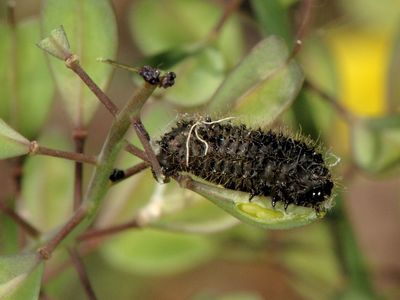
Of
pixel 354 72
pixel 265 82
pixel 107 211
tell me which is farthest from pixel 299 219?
pixel 354 72

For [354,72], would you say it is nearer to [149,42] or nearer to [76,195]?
[149,42]

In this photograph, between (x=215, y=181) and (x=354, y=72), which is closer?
(x=215, y=181)

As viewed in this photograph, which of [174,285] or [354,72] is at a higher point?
[354,72]

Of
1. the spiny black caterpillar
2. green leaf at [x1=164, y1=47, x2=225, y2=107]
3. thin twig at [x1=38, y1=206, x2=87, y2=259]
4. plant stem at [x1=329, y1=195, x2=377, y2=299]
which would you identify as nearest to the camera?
the spiny black caterpillar

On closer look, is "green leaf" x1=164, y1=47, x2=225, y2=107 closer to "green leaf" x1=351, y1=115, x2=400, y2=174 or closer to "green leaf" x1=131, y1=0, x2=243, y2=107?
"green leaf" x1=131, y1=0, x2=243, y2=107

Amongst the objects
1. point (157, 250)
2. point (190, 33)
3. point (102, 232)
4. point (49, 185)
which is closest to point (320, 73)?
point (190, 33)

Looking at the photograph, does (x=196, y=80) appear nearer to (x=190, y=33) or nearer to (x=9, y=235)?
(x=190, y=33)

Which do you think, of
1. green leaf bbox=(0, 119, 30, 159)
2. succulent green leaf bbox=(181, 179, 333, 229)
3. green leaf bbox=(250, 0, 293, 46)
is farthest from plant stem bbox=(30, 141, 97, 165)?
green leaf bbox=(250, 0, 293, 46)
